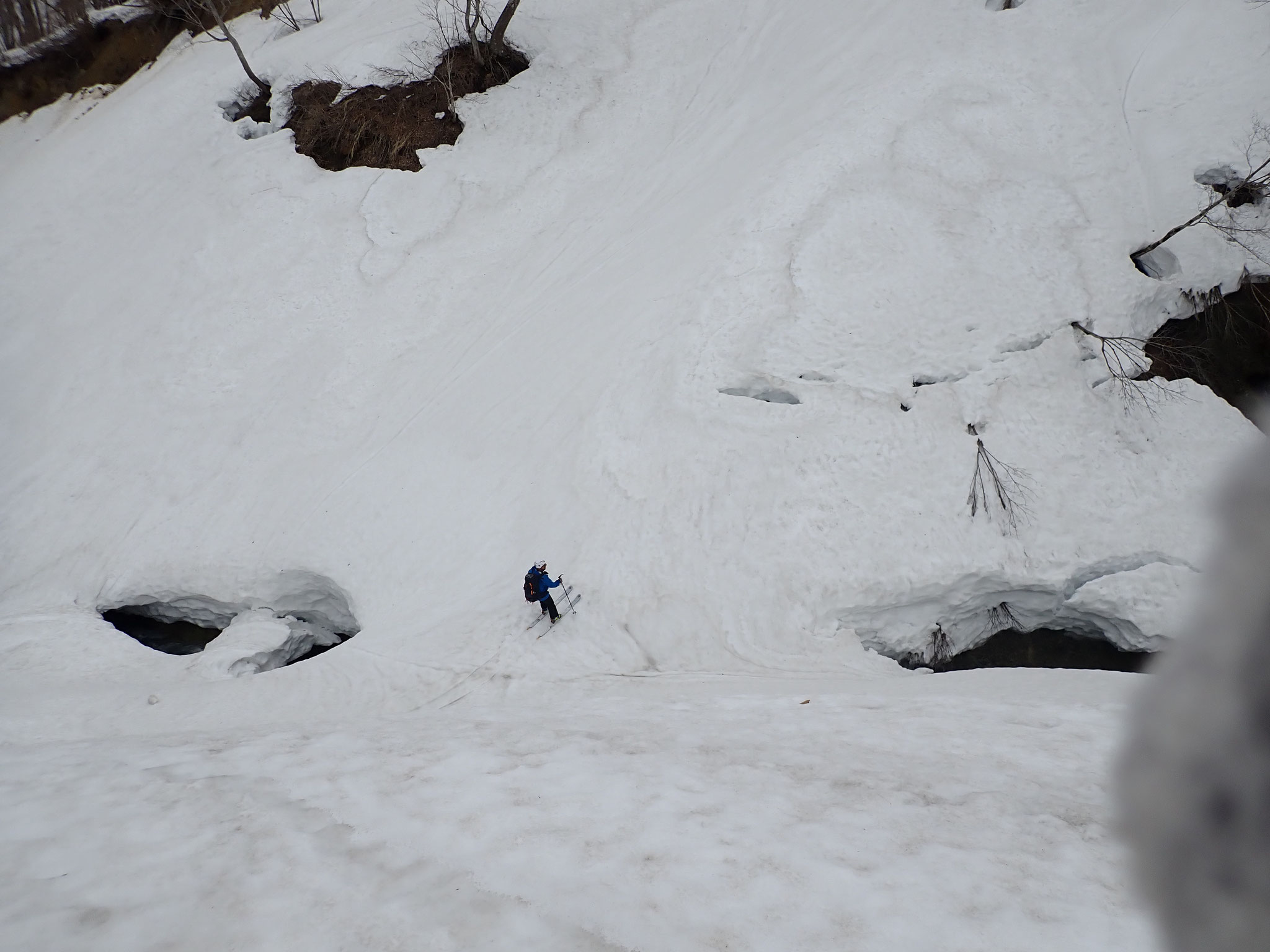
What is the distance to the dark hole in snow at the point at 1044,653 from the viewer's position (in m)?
9.73

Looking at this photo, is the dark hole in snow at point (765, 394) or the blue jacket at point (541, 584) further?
the dark hole in snow at point (765, 394)

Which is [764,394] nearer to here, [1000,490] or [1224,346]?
[1000,490]

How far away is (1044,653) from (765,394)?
18.0ft

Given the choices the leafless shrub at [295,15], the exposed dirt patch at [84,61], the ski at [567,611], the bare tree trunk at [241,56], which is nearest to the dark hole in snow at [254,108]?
the bare tree trunk at [241,56]

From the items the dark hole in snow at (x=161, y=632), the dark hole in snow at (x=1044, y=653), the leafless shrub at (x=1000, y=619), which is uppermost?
the dark hole in snow at (x=161, y=632)

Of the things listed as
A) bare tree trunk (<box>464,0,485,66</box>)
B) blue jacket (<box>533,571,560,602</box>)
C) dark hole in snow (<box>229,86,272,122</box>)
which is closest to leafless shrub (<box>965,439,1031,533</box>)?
blue jacket (<box>533,571,560,602</box>)

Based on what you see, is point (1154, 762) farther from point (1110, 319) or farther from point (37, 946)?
point (1110, 319)

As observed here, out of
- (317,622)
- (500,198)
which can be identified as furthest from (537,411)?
(500,198)

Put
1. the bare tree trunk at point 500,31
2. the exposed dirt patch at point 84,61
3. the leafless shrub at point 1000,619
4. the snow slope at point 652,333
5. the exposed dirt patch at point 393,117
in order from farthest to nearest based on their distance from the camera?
1. the exposed dirt patch at point 84,61
2. the exposed dirt patch at point 393,117
3. the bare tree trunk at point 500,31
4. the snow slope at point 652,333
5. the leafless shrub at point 1000,619

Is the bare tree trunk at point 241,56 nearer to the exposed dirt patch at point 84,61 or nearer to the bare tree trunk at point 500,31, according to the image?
the exposed dirt patch at point 84,61

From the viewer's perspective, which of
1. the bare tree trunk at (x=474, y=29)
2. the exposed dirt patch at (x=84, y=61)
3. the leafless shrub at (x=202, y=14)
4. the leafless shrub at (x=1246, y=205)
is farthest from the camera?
the exposed dirt patch at (x=84, y=61)

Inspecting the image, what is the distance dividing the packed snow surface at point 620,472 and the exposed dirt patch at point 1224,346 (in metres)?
0.53

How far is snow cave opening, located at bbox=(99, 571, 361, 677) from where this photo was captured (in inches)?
438

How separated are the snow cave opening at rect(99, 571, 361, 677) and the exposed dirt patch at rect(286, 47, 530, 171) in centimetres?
1057
